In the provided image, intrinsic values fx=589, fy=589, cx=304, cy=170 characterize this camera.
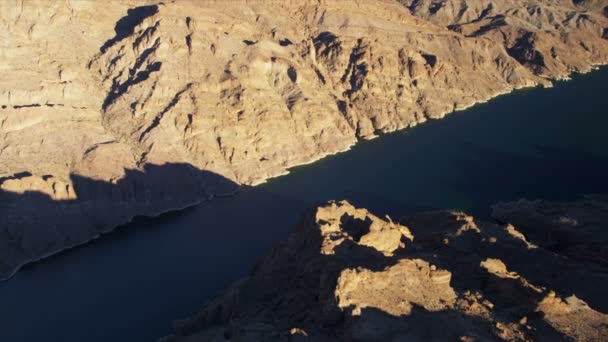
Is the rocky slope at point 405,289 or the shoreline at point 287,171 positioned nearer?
the rocky slope at point 405,289

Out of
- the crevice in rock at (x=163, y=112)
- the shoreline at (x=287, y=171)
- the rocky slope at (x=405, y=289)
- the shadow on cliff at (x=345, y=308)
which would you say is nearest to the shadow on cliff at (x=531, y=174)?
the shoreline at (x=287, y=171)

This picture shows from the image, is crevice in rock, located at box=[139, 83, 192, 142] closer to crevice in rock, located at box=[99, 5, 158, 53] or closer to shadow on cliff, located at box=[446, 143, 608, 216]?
crevice in rock, located at box=[99, 5, 158, 53]

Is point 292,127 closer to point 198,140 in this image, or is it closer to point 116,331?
point 198,140

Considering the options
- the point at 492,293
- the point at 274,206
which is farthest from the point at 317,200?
the point at 492,293

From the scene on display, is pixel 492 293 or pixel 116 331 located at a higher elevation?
pixel 492 293

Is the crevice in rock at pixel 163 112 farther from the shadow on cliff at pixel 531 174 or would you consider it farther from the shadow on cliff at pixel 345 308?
the shadow on cliff at pixel 531 174

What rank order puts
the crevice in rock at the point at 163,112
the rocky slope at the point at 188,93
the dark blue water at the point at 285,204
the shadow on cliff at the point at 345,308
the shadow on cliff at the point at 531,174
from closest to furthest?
the shadow on cliff at the point at 345,308 → the dark blue water at the point at 285,204 → the rocky slope at the point at 188,93 → the shadow on cliff at the point at 531,174 → the crevice in rock at the point at 163,112

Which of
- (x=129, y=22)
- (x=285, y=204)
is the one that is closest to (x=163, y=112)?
(x=285, y=204)
